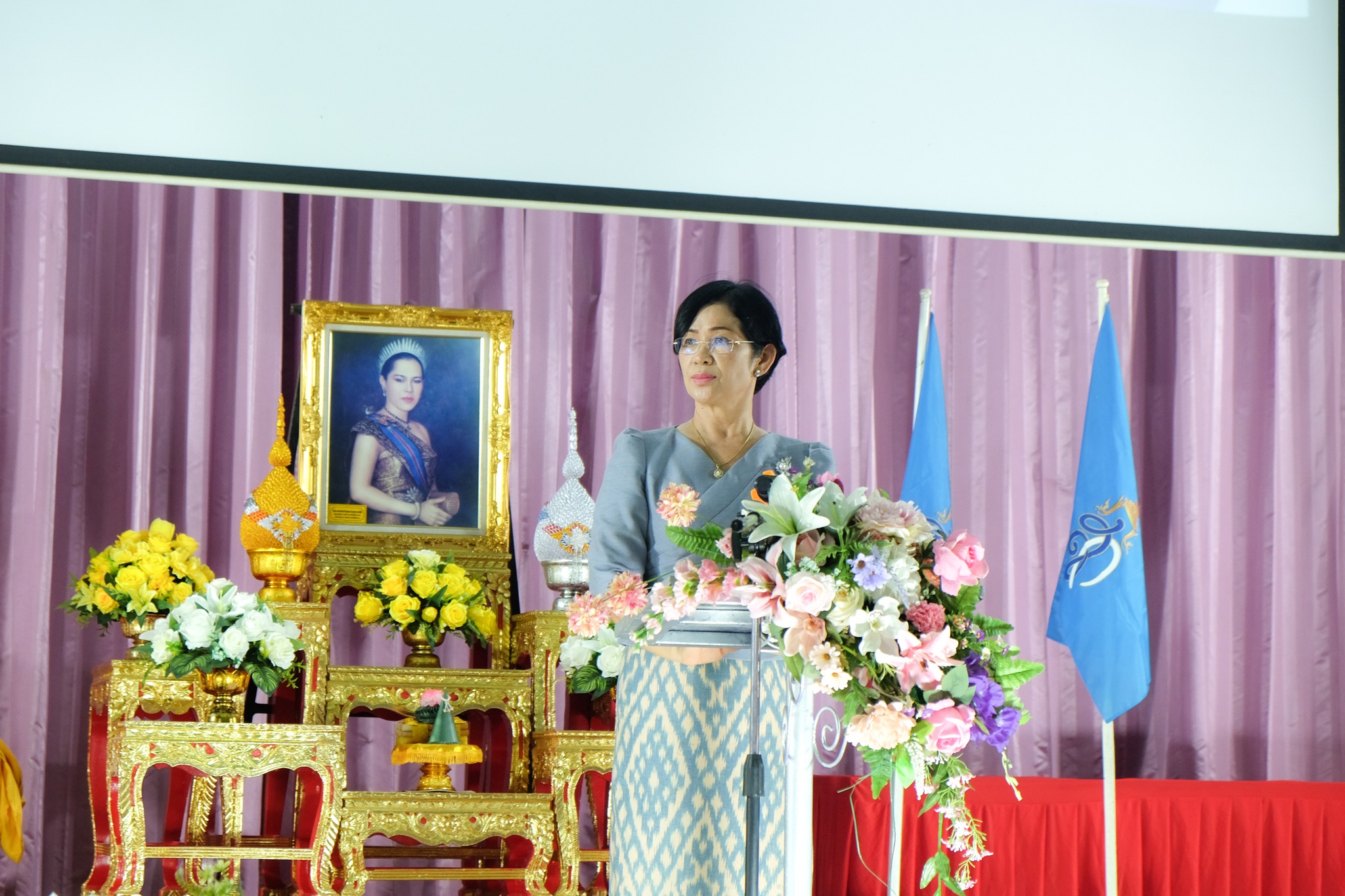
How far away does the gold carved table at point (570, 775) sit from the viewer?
124 inches

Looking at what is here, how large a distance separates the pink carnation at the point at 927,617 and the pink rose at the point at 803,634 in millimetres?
115

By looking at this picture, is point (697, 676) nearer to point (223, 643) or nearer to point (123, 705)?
point (223, 643)

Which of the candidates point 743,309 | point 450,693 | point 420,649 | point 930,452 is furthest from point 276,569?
point 930,452

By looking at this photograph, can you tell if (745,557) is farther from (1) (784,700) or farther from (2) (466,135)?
(2) (466,135)

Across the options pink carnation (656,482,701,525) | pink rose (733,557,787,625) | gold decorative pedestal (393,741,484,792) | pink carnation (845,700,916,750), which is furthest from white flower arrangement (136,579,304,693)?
pink carnation (845,700,916,750)

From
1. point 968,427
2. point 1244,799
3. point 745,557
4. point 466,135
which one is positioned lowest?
point 1244,799

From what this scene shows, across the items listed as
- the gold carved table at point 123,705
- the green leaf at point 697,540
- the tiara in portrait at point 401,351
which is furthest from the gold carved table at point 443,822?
the green leaf at point 697,540

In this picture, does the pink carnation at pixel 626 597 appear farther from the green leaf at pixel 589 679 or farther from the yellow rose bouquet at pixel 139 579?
the yellow rose bouquet at pixel 139 579

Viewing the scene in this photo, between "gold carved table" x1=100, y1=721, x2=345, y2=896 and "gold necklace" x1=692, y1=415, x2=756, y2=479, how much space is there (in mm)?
1318

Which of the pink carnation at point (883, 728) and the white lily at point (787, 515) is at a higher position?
the white lily at point (787, 515)

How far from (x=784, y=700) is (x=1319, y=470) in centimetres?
347

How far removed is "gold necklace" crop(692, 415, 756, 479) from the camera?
220 centimetres

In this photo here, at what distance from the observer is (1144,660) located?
372 centimetres

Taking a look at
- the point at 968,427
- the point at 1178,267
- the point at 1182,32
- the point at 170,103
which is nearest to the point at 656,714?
the point at 170,103
